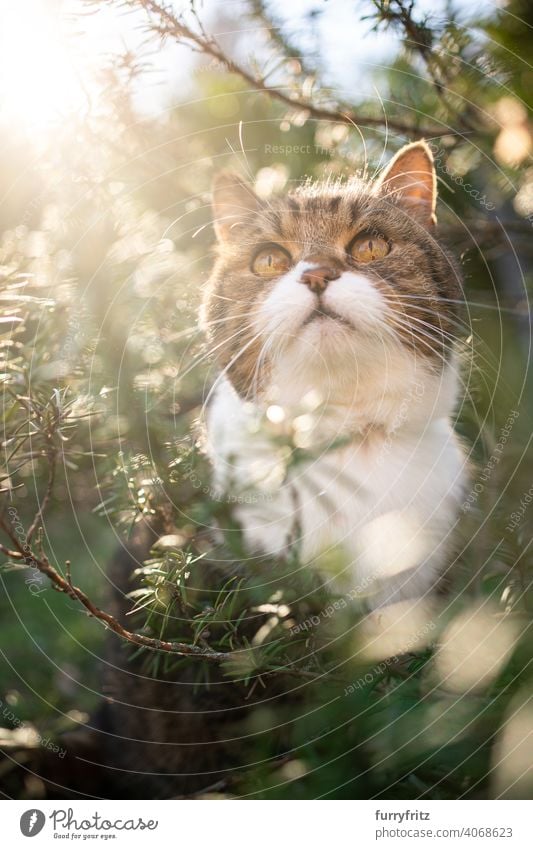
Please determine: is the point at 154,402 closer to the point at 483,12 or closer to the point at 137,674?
the point at 137,674

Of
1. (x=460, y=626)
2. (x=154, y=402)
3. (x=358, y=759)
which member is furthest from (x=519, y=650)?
(x=154, y=402)

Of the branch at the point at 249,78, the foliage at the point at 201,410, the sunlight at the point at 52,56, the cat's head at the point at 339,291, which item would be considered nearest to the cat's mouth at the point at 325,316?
the cat's head at the point at 339,291

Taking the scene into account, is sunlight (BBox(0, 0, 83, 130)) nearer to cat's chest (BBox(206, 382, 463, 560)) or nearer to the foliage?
the foliage

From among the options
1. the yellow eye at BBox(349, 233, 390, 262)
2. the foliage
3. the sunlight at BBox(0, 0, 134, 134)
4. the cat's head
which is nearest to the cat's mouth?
the cat's head

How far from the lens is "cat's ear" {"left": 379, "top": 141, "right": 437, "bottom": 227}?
3.48ft

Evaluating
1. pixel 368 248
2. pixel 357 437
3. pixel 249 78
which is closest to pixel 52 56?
pixel 249 78

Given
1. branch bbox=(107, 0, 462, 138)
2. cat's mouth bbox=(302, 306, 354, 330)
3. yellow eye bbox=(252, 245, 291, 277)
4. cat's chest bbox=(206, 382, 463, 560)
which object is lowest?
cat's chest bbox=(206, 382, 463, 560)

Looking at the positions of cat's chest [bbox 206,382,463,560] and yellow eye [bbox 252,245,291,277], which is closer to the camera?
cat's chest [bbox 206,382,463,560]

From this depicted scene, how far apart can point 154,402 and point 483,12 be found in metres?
0.78

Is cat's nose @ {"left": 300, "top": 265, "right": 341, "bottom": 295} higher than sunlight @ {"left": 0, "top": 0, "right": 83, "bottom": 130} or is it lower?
lower

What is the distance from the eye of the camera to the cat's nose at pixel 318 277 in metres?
1.03

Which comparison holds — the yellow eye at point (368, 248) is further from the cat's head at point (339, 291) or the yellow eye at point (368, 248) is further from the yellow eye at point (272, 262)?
the yellow eye at point (272, 262)

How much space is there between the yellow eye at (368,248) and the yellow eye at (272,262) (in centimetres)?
12

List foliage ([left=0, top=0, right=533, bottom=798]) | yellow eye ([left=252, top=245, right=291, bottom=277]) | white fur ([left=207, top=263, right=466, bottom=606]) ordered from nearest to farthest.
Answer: foliage ([left=0, top=0, right=533, bottom=798]) → white fur ([left=207, top=263, right=466, bottom=606]) → yellow eye ([left=252, top=245, right=291, bottom=277])
